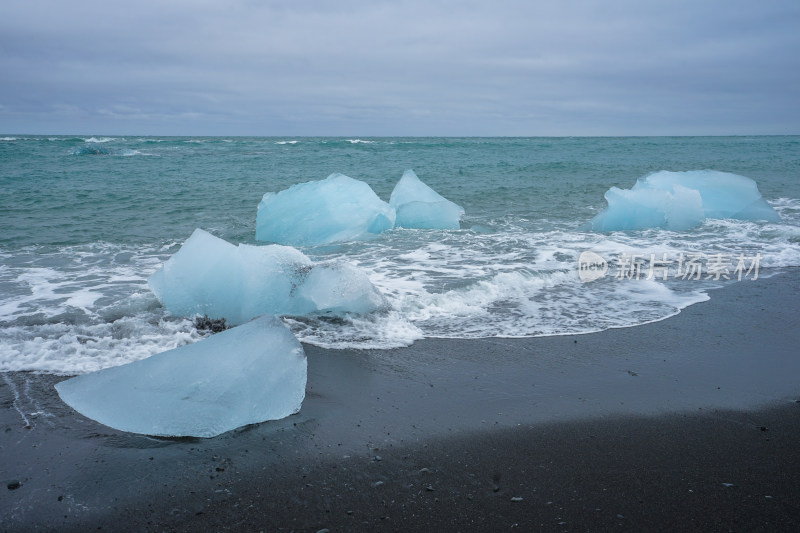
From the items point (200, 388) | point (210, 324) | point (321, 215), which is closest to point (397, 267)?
point (321, 215)

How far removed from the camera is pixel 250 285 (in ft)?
16.0

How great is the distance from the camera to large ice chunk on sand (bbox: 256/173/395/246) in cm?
841

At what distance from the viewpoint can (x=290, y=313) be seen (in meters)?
4.74

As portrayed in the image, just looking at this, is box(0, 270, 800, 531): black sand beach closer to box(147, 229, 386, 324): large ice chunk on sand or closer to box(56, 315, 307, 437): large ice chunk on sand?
box(56, 315, 307, 437): large ice chunk on sand

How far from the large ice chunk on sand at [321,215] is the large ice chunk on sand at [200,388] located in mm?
5022

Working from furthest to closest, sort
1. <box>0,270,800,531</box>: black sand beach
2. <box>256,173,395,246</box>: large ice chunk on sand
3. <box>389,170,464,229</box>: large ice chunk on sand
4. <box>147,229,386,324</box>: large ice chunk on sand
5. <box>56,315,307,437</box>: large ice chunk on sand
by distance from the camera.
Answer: <box>389,170,464,229</box>: large ice chunk on sand → <box>256,173,395,246</box>: large ice chunk on sand → <box>147,229,386,324</box>: large ice chunk on sand → <box>56,315,307,437</box>: large ice chunk on sand → <box>0,270,800,531</box>: black sand beach

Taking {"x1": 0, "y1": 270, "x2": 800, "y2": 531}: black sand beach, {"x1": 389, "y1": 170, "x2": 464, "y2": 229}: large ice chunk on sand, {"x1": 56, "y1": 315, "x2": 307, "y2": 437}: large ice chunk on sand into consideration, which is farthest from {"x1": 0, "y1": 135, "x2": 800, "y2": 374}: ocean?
{"x1": 56, "y1": 315, "x2": 307, "y2": 437}: large ice chunk on sand

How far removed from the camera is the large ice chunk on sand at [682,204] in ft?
30.7

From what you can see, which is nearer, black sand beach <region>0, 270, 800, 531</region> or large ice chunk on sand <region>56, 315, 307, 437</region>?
black sand beach <region>0, 270, 800, 531</region>

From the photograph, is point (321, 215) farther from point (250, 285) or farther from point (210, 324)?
point (210, 324)

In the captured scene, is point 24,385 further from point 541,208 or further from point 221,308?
point 541,208

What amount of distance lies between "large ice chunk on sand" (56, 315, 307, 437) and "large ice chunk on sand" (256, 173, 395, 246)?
5.02m

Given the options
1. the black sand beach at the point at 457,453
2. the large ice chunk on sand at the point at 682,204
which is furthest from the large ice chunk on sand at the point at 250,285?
the large ice chunk on sand at the point at 682,204

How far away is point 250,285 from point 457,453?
109 inches
